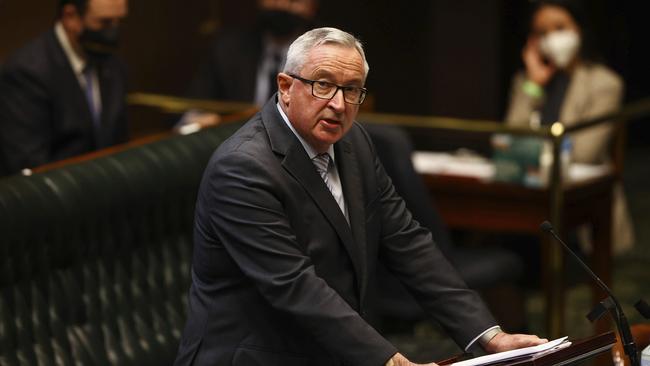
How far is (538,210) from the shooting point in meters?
5.55

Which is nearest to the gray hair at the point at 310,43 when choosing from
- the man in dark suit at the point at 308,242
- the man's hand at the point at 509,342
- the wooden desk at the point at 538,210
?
the man in dark suit at the point at 308,242

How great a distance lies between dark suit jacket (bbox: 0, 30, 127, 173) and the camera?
4.92 metres

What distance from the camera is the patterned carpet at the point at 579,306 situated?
18.5 ft

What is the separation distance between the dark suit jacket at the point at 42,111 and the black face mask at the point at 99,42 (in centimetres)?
13

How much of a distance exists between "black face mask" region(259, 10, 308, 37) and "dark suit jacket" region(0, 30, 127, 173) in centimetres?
149

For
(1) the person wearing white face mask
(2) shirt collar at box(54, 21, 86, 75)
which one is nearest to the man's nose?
(2) shirt collar at box(54, 21, 86, 75)

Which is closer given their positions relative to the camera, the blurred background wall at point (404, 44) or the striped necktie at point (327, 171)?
the striped necktie at point (327, 171)

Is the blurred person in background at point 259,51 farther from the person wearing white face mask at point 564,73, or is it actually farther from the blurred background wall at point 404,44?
the person wearing white face mask at point 564,73

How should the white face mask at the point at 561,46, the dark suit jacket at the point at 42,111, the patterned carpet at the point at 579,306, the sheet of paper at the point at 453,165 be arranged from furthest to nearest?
the white face mask at the point at 561,46
the sheet of paper at the point at 453,165
the patterned carpet at the point at 579,306
the dark suit jacket at the point at 42,111

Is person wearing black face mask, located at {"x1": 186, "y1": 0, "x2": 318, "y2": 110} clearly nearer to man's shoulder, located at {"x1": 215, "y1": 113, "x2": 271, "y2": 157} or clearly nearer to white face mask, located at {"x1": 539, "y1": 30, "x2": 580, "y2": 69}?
white face mask, located at {"x1": 539, "y1": 30, "x2": 580, "y2": 69}

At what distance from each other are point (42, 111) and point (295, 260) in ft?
7.95

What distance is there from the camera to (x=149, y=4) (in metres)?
7.26

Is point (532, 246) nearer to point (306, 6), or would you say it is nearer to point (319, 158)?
point (306, 6)

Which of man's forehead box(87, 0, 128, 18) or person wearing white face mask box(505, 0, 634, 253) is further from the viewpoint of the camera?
person wearing white face mask box(505, 0, 634, 253)
